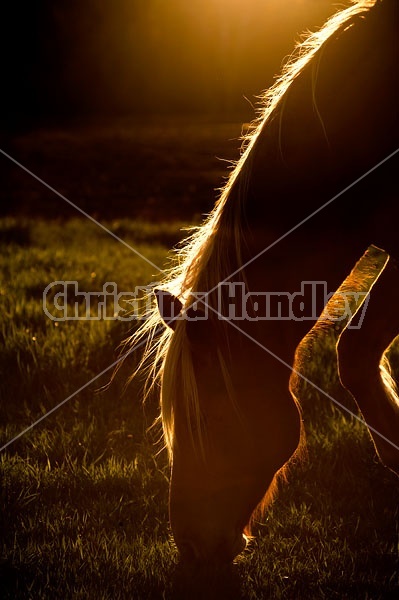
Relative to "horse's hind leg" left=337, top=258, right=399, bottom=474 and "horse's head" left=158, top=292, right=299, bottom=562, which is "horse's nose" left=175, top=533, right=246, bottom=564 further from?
"horse's hind leg" left=337, top=258, right=399, bottom=474

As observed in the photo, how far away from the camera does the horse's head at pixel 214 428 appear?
2.33m

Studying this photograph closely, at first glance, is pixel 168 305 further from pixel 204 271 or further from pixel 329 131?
pixel 329 131

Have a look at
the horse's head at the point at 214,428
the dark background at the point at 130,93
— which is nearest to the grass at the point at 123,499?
the horse's head at the point at 214,428

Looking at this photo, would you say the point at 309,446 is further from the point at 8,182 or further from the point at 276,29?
the point at 8,182

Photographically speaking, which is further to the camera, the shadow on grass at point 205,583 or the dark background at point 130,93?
the dark background at point 130,93

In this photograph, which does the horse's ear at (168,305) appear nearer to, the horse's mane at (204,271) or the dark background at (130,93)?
the horse's mane at (204,271)

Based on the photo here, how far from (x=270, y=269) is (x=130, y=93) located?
37.0 ft

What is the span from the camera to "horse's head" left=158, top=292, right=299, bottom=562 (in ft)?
7.66

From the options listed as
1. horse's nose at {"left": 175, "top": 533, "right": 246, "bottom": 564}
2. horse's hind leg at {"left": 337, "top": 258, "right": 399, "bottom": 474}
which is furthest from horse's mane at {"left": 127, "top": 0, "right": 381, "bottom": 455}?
horse's hind leg at {"left": 337, "top": 258, "right": 399, "bottom": 474}

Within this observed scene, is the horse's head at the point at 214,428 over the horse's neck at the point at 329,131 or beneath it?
beneath

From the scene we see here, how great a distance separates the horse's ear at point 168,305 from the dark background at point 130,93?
10.7 feet

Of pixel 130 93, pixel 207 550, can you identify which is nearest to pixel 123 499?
pixel 207 550

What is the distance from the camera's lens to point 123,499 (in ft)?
11.6

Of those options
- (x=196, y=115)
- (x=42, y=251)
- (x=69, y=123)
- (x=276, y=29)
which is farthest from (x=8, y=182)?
(x=276, y=29)
